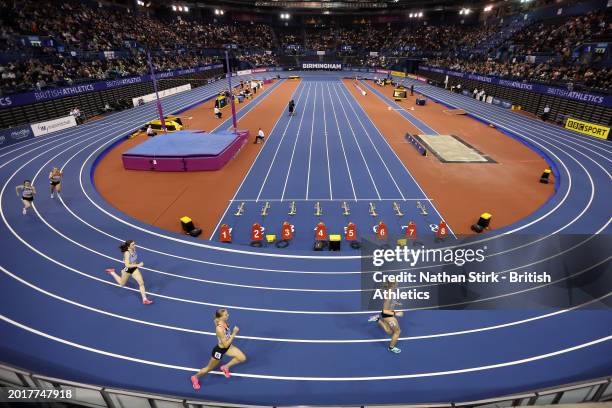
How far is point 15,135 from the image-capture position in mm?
20250

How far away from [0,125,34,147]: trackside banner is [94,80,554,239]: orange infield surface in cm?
658

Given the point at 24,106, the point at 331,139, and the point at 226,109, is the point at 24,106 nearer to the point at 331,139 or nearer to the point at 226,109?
the point at 226,109

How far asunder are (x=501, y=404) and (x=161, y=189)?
538 inches

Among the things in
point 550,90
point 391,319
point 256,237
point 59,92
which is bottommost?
point 256,237

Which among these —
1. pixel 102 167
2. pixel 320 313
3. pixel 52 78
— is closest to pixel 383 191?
pixel 320 313

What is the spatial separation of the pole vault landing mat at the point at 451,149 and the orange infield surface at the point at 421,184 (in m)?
0.55

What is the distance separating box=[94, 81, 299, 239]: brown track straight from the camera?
11.7m

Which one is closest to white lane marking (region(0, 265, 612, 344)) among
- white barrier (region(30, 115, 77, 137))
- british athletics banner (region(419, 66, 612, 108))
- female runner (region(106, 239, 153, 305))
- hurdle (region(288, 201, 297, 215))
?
female runner (region(106, 239, 153, 305))

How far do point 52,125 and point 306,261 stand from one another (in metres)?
23.9

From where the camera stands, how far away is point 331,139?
21.1m

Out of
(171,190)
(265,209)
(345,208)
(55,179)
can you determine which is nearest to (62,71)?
(55,179)

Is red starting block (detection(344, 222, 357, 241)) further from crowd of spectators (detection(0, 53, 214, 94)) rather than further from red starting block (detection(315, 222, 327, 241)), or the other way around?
crowd of spectators (detection(0, 53, 214, 94))

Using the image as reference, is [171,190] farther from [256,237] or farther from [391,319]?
[391,319]

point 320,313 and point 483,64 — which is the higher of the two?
point 483,64
